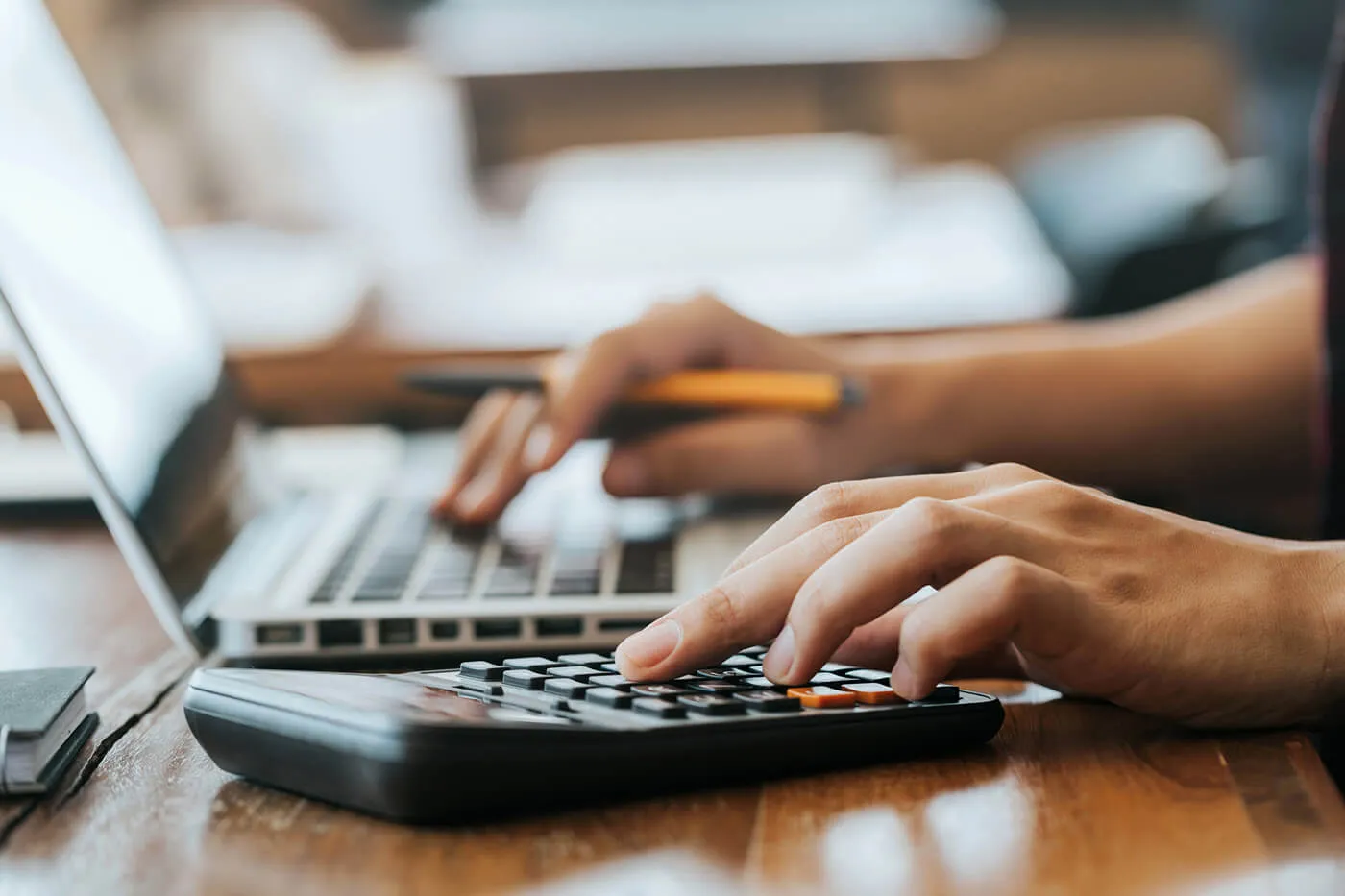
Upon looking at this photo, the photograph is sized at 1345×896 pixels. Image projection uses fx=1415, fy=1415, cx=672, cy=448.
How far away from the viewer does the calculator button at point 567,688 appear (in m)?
0.44

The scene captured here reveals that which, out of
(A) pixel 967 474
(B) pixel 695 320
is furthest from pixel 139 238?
(A) pixel 967 474

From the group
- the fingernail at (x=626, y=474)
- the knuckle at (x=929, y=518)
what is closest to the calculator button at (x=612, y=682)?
the knuckle at (x=929, y=518)

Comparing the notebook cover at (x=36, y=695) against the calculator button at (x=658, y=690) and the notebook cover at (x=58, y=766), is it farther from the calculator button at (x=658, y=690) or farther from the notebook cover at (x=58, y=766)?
the calculator button at (x=658, y=690)

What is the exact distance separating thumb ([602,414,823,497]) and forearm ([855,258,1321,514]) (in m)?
0.06

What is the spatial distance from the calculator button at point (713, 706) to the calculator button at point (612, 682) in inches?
0.9

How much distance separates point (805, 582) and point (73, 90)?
0.52 meters

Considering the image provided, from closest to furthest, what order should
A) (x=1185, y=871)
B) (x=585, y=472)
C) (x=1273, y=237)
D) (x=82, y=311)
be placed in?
(x=1185, y=871) < (x=82, y=311) < (x=585, y=472) < (x=1273, y=237)

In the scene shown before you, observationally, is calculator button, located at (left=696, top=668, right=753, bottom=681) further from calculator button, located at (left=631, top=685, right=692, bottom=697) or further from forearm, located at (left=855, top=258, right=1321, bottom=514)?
forearm, located at (left=855, top=258, right=1321, bottom=514)

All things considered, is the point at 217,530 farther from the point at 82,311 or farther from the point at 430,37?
the point at 430,37

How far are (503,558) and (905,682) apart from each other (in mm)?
292

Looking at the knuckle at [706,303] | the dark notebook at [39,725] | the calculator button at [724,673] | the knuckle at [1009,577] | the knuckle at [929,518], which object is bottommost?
the knuckle at [706,303]

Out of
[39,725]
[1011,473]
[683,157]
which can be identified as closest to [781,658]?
[1011,473]

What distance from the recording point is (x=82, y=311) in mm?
625

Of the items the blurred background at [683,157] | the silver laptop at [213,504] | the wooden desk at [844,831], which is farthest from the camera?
the blurred background at [683,157]
